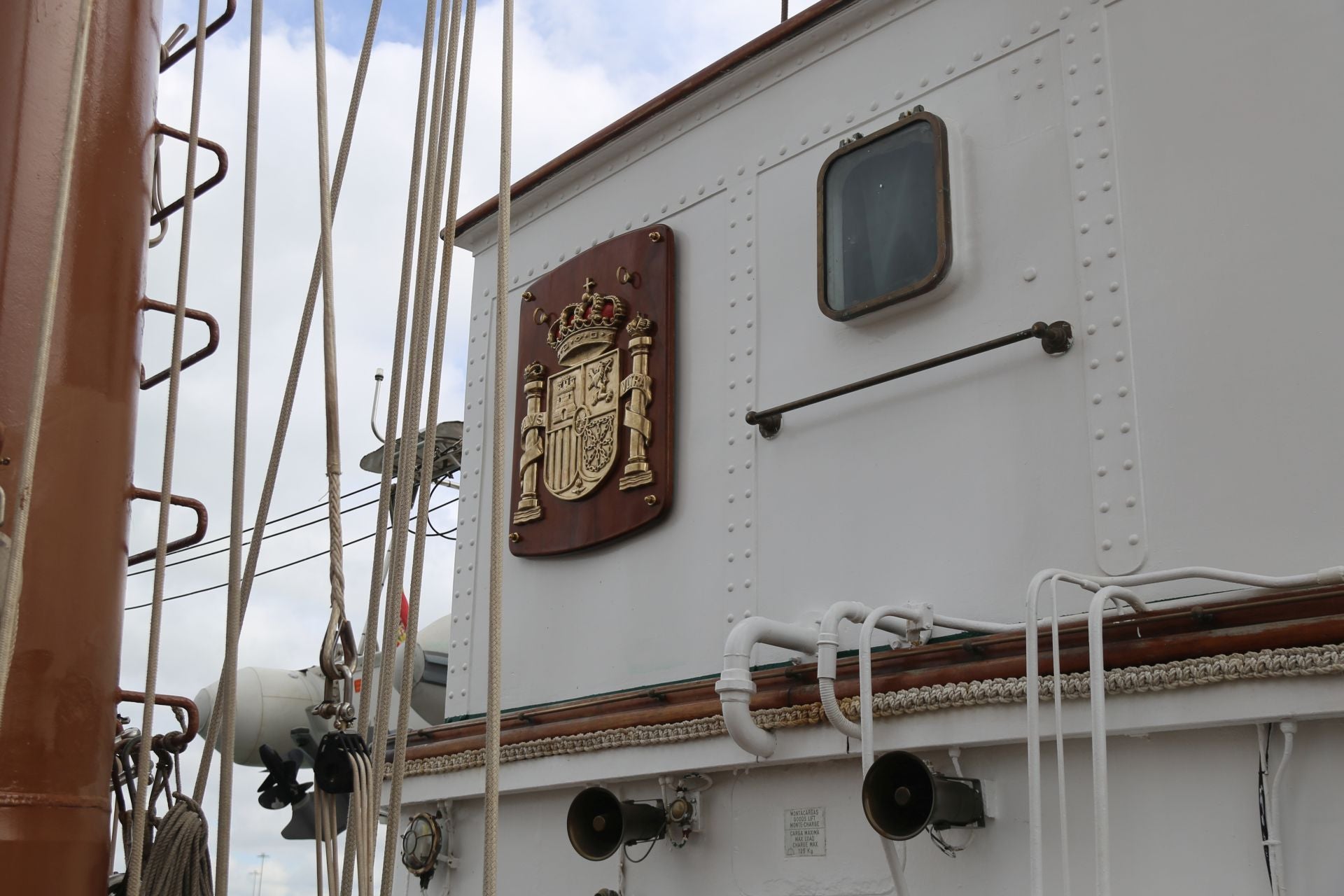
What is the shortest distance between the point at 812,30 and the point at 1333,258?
2049 millimetres

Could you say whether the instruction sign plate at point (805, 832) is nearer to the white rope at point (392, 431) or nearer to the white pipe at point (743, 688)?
the white pipe at point (743, 688)

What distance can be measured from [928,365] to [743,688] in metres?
1.03

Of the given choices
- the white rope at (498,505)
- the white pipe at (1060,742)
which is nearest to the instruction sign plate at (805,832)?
the white pipe at (1060,742)

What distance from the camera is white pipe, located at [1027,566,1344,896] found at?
268cm

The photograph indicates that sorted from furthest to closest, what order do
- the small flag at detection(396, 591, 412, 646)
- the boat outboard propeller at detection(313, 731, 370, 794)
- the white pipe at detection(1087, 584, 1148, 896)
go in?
the small flag at detection(396, 591, 412, 646) → the white pipe at detection(1087, 584, 1148, 896) → the boat outboard propeller at detection(313, 731, 370, 794)

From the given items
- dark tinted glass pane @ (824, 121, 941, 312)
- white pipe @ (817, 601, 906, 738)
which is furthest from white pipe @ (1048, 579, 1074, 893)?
dark tinted glass pane @ (824, 121, 941, 312)

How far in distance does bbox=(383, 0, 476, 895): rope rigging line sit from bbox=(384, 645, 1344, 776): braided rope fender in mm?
1135

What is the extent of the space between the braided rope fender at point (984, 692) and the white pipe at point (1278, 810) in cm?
12

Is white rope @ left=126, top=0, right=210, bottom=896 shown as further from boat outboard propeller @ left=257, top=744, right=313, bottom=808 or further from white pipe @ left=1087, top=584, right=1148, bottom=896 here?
white pipe @ left=1087, top=584, right=1148, bottom=896

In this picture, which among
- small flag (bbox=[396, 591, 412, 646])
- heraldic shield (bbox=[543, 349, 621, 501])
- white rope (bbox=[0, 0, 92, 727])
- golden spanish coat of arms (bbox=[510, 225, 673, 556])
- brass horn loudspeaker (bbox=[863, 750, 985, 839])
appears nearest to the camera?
white rope (bbox=[0, 0, 92, 727])

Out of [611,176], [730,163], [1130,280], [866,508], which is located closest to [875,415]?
[866,508]

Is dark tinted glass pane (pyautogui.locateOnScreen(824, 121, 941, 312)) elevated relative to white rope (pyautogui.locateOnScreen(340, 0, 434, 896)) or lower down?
elevated

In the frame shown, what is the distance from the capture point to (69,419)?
97.7 inches

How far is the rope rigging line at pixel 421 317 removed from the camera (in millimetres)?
2566
